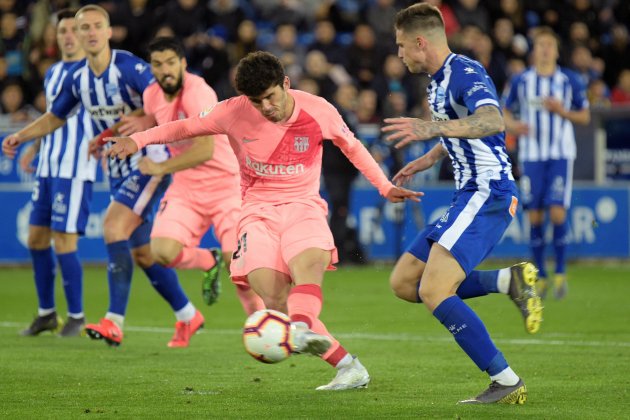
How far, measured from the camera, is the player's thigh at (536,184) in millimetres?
13148

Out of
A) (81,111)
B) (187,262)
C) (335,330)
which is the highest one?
(81,111)

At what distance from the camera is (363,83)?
720 inches

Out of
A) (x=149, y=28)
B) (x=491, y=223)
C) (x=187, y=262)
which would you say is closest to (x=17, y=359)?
(x=187, y=262)

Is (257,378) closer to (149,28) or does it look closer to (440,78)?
(440,78)

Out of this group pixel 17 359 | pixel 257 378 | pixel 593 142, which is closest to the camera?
pixel 257 378

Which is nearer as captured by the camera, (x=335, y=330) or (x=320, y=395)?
(x=320, y=395)

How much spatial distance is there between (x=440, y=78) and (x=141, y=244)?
11.6 ft

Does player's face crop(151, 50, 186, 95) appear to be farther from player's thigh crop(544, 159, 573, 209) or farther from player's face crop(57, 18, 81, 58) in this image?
player's thigh crop(544, 159, 573, 209)

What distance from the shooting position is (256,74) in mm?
6422

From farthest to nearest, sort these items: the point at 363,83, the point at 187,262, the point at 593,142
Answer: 1. the point at 363,83
2. the point at 593,142
3. the point at 187,262

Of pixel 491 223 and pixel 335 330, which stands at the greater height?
pixel 491 223

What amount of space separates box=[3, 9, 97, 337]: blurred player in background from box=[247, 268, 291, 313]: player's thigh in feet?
10.5

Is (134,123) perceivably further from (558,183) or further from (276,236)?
(558,183)

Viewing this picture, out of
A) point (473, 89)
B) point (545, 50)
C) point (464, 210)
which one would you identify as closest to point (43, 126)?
point (464, 210)
